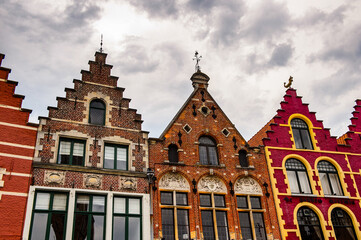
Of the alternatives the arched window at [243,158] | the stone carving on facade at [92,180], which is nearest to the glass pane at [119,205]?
the stone carving on facade at [92,180]

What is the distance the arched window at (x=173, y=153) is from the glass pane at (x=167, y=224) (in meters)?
2.57

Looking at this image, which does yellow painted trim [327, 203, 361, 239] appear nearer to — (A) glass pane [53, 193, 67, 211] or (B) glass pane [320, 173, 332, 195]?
(B) glass pane [320, 173, 332, 195]

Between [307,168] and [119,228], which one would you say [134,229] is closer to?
[119,228]

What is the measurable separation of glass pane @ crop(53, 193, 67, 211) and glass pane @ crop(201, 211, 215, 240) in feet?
20.3

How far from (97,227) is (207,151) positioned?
6.82 metres

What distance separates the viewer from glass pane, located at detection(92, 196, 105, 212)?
14.8 metres

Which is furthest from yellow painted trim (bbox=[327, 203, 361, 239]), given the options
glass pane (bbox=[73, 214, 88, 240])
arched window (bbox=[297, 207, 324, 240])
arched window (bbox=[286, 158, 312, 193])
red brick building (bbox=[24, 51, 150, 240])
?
glass pane (bbox=[73, 214, 88, 240])

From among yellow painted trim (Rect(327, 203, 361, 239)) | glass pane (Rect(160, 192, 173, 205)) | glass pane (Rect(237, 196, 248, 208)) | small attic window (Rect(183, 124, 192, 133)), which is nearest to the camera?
glass pane (Rect(160, 192, 173, 205))

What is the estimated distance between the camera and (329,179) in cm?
1948

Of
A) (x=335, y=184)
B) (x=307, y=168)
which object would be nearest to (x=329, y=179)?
(x=335, y=184)

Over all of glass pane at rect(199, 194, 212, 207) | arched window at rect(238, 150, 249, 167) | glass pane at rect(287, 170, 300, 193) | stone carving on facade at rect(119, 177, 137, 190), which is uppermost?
arched window at rect(238, 150, 249, 167)

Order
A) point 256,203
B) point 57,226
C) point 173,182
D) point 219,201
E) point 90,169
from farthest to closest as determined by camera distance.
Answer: point 256,203, point 219,201, point 173,182, point 90,169, point 57,226

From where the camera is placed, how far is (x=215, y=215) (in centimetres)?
1642

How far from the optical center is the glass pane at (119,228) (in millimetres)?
14555
